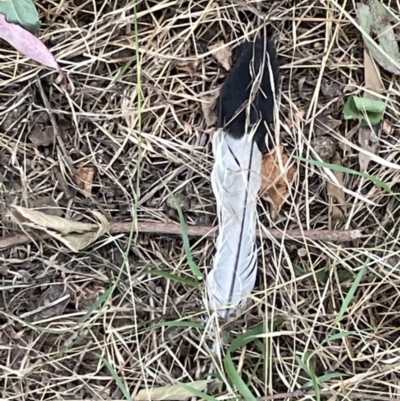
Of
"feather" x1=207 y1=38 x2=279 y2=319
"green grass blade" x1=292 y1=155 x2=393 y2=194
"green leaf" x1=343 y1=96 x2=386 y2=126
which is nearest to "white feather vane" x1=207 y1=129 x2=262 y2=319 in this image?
"feather" x1=207 y1=38 x2=279 y2=319

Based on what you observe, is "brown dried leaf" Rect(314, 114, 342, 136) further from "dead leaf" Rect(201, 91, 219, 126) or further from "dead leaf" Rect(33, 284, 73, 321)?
"dead leaf" Rect(33, 284, 73, 321)

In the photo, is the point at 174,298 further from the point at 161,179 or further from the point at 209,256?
the point at 161,179

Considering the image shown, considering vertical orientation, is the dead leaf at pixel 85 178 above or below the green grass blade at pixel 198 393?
above

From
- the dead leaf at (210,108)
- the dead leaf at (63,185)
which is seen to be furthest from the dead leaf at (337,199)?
the dead leaf at (63,185)

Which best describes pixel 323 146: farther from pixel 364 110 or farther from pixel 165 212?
pixel 165 212

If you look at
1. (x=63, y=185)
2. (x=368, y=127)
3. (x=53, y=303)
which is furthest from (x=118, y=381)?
(x=368, y=127)

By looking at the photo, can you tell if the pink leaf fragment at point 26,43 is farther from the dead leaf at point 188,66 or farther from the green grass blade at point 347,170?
the green grass blade at point 347,170

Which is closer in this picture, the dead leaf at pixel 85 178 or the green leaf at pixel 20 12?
the green leaf at pixel 20 12
